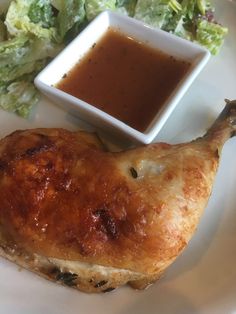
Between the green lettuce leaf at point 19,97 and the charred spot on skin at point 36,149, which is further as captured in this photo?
the green lettuce leaf at point 19,97

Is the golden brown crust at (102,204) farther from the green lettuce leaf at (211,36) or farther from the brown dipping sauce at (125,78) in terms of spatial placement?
the green lettuce leaf at (211,36)

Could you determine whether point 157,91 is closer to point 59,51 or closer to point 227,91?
point 227,91

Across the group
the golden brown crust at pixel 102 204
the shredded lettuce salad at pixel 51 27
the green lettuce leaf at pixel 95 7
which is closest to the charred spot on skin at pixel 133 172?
the golden brown crust at pixel 102 204

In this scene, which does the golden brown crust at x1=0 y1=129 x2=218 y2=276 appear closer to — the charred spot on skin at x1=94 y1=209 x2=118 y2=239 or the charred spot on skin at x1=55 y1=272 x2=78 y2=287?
the charred spot on skin at x1=94 y1=209 x2=118 y2=239

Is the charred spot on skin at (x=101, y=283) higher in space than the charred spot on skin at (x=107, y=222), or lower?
lower

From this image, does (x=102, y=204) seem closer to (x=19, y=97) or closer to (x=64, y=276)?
A: (x=64, y=276)

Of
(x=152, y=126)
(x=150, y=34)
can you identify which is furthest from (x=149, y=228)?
(x=150, y=34)
